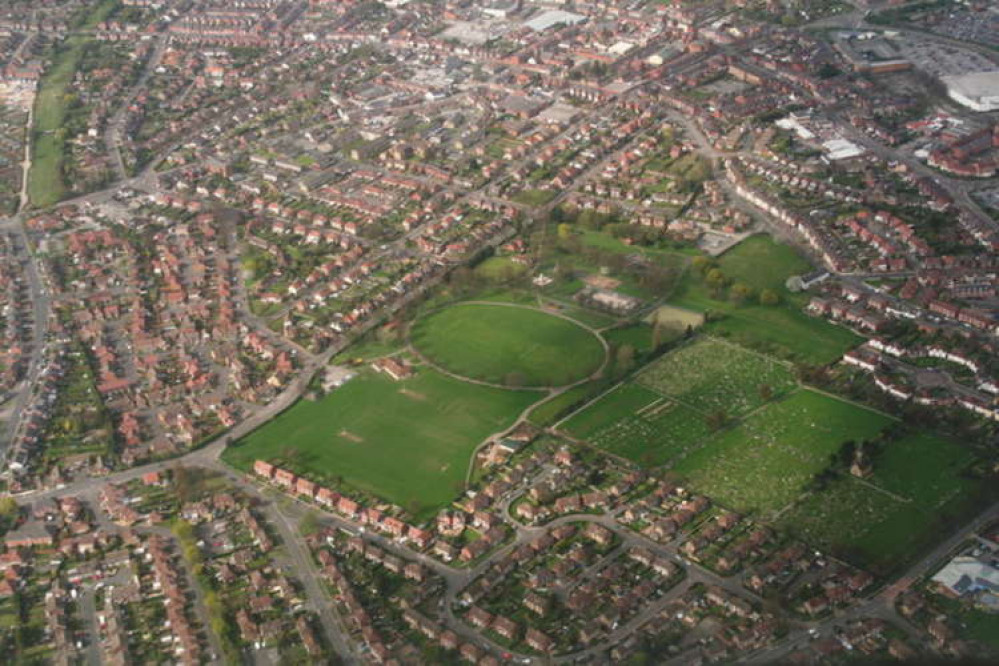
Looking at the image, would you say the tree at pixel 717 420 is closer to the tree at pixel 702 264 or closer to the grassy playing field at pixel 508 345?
the grassy playing field at pixel 508 345

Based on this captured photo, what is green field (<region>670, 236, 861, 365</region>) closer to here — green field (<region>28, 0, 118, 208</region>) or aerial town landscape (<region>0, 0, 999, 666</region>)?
aerial town landscape (<region>0, 0, 999, 666</region>)

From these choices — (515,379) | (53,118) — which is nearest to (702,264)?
(515,379)

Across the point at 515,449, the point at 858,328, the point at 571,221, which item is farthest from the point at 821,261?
the point at 515,449

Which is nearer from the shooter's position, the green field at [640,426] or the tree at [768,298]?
the green field at [640,426]

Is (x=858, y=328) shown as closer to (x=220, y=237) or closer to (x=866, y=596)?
(x=866, y=596)

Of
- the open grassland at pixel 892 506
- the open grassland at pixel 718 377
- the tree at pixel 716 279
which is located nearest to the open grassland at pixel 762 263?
the tree at pixel 716 279

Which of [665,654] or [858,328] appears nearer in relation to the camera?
[665,654]
